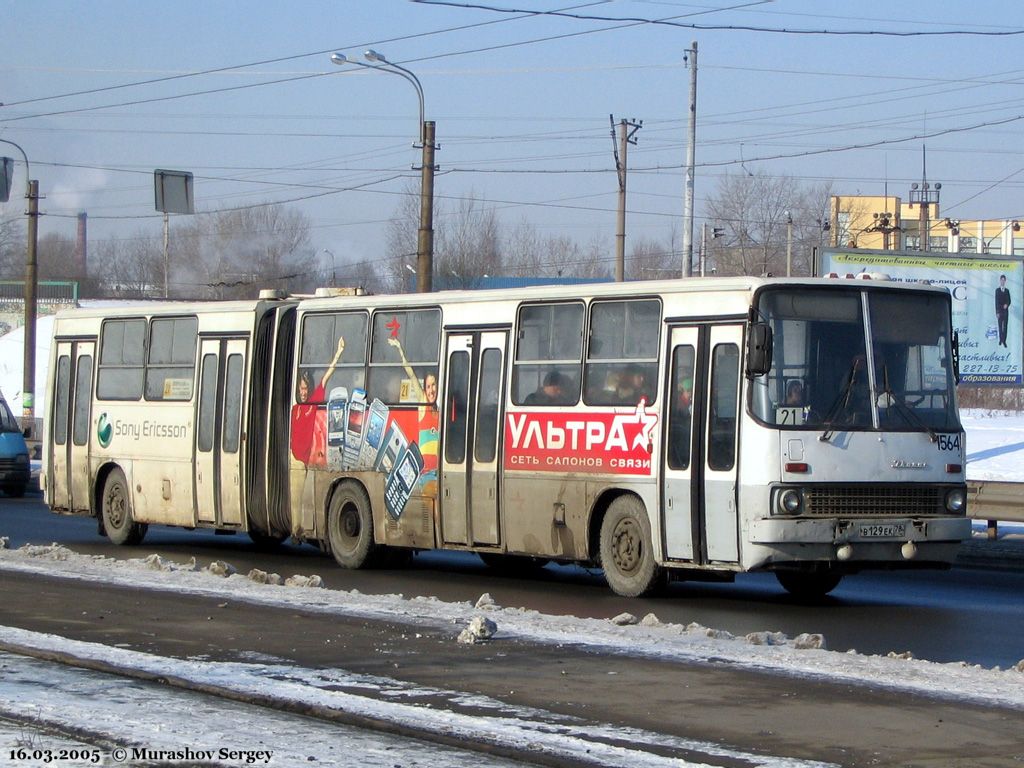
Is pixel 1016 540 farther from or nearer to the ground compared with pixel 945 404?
nearer to the ground

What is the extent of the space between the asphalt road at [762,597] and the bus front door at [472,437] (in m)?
0.64

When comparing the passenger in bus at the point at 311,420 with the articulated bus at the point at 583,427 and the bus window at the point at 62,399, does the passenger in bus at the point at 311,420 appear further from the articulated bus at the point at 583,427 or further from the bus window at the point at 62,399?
the bus window at the point at 62,399

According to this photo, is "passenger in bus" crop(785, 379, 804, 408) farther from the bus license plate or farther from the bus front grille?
the bus license plate

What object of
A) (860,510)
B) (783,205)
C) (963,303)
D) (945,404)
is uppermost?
(783,205)

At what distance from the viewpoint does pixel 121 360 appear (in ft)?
69.5

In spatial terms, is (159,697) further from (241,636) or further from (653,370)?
(653,370)

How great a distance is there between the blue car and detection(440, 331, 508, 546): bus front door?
1575 cm

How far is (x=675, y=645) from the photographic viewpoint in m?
10.4

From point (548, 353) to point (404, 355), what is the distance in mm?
2375

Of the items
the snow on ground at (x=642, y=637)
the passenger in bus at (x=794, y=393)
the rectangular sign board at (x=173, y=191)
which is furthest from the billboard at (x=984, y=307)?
the snow on ground at (x=642, y=637)

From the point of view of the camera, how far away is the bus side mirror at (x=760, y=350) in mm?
12930

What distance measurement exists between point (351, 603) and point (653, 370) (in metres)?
3.49

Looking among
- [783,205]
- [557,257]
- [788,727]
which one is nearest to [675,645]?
[788,727]

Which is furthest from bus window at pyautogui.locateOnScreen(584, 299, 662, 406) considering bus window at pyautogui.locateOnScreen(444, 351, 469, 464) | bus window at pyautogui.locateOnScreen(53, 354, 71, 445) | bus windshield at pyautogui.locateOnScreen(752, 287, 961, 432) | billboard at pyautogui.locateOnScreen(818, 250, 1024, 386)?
billboard at pyautogui.locateOnScreen(818, 250, 1024, 386)
